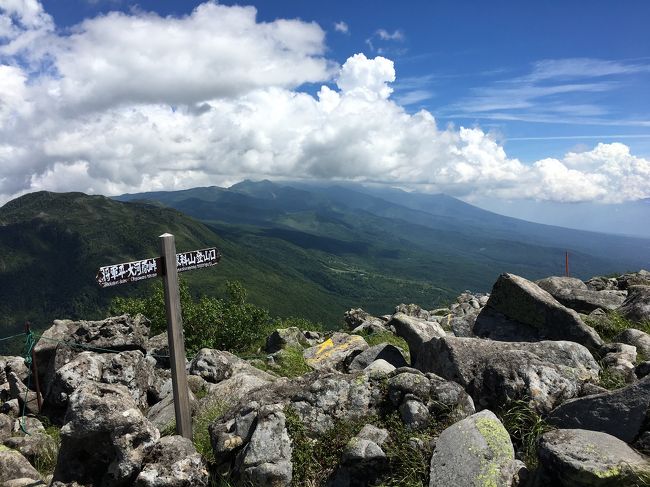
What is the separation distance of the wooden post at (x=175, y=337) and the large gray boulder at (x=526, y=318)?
9.91 metres

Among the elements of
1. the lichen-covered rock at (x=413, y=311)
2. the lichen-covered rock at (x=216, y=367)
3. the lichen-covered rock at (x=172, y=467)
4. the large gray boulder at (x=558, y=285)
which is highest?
the large gray boulder at (x=558, y=285)

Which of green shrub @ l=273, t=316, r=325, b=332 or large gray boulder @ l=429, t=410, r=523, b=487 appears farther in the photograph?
green shrub @ l=273, t=316, r=325, b=332

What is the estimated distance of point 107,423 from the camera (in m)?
7.71

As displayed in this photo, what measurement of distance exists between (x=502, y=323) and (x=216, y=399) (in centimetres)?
955

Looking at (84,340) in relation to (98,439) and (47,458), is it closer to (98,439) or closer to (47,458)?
(47,458)

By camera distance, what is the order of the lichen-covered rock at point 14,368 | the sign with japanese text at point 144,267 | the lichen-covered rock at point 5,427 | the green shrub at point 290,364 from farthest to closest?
the green shrub at point 290,364 < the lichen-covered rock at point 14,368 < the lichen-covered rock at point 5,427 < the sign with japanese text at point 144,267

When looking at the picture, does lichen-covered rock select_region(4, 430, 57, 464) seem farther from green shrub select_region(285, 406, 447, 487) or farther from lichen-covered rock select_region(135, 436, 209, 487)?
green shrub select_region(285, 406, 447, 487)

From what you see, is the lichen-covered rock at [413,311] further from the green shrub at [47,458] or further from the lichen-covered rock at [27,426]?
the green shrub at [47,458]

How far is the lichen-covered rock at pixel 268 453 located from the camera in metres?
7.02

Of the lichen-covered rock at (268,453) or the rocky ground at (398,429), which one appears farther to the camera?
the lichen-covered rock at (268,453)

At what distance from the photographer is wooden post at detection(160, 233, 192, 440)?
30.4 ft

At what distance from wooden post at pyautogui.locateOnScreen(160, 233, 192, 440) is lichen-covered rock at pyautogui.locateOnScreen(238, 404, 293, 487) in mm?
2284

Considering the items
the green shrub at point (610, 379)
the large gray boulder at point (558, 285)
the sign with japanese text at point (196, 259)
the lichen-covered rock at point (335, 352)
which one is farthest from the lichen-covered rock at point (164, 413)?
the large gray boulder at point (558, 285)

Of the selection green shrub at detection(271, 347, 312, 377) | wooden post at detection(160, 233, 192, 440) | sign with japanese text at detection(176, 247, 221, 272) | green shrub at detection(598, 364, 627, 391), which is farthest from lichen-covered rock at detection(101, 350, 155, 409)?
green shrub at detection(598, 364, 627, 391)
